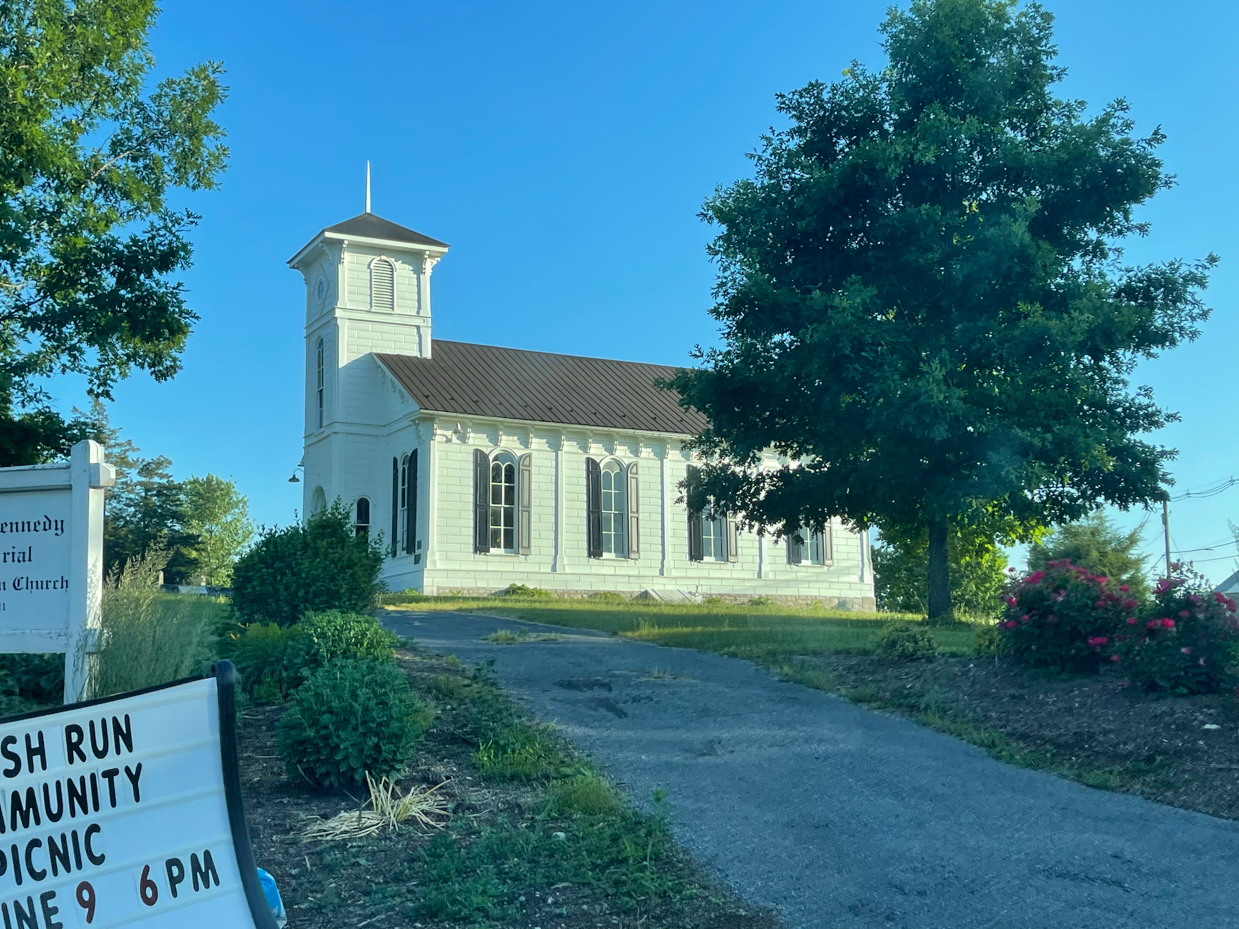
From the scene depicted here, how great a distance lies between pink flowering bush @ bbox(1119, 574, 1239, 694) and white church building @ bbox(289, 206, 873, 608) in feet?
68.1

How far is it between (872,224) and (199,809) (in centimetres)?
1395

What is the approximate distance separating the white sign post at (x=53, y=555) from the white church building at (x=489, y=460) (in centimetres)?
2171

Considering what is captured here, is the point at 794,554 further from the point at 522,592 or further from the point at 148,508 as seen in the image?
the point at 148,508

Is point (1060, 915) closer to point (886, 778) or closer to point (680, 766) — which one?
point (886, 778)

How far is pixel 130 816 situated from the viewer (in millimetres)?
3898

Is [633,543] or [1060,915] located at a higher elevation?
[633,543]

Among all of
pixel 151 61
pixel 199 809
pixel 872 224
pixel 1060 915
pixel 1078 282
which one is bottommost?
pixel 1060 915

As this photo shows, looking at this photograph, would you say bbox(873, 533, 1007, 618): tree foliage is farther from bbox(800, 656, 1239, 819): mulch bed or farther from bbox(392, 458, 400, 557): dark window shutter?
bbox(800, 656, 1239, 819): mulch bed

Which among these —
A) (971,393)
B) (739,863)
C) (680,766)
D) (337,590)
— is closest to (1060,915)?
(739,863)

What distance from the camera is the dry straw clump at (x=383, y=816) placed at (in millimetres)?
6488

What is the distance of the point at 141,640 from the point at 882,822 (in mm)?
5128

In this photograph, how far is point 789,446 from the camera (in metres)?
18.1

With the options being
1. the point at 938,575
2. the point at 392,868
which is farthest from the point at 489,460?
the point at 392,868

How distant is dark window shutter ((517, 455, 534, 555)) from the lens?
3006 cm
